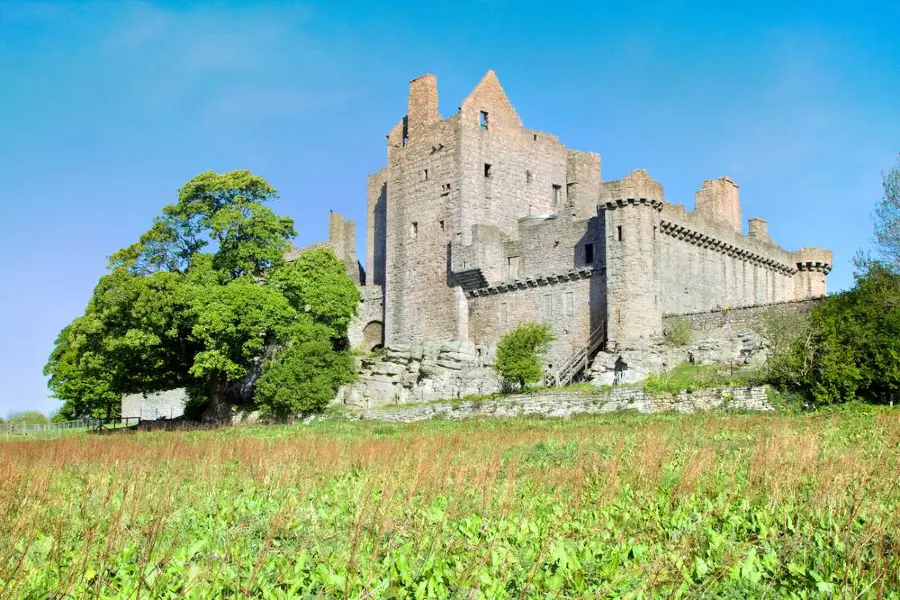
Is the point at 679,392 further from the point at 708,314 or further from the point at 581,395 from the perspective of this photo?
the point at 708,314

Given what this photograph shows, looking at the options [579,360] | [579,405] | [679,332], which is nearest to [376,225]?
[579,360]

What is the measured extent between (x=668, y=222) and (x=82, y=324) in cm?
2523

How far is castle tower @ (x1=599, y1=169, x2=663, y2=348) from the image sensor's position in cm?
3750

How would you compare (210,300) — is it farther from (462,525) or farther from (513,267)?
(462,525)

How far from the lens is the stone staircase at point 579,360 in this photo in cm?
3875

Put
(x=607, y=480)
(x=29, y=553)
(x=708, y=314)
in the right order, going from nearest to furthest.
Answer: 1. (x=29, y=553)
2. (x=607, y=480)
3. (x=708, y=314)

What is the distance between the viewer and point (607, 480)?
1228 centimetres

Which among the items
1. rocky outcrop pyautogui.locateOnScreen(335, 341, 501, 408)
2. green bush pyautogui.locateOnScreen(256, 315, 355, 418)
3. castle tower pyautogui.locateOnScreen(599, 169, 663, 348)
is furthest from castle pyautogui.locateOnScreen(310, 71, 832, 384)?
green bush pyautogui.locateOnScreen(256, 315, 355, 418)

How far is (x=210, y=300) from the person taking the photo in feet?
125

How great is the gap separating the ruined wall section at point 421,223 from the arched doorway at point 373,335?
1821 millimetres

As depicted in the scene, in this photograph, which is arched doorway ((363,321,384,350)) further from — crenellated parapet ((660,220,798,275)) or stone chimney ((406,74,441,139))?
crenellated parapet ((660,220,798,275))

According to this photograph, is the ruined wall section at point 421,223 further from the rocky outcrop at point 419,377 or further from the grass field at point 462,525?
the grass field at point 462,525

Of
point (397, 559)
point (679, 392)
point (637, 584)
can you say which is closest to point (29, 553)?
point (397, 559)

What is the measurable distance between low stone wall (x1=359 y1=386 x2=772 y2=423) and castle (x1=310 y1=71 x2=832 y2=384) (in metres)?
5.44
